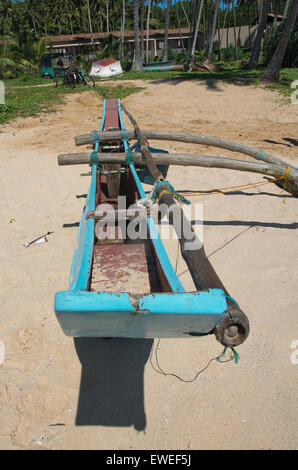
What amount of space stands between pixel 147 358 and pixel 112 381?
363mm

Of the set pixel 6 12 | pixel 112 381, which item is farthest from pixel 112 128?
pixel 6 12

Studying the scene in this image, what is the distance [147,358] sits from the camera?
262 cm

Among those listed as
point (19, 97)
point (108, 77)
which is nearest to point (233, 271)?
point (19, 97)

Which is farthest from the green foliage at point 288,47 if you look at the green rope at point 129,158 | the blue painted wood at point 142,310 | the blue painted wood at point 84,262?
the blue painted wood at point 142,310

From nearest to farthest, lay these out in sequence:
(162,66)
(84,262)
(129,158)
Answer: (84,262) → (129,158) → (162,66)

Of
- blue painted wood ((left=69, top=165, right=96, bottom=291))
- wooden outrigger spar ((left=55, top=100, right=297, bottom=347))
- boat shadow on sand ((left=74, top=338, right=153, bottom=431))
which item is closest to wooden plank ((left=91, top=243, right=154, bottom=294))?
wooden outrigger spar ((left=55, top=100, right=297, bottom=347))

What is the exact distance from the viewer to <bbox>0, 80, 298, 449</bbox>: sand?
2.15 metres

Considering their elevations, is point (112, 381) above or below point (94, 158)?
below

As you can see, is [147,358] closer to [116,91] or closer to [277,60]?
[116,91]

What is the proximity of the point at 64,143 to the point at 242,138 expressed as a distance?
5242 millimetres

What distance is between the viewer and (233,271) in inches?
143

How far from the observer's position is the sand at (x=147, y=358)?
84.7 inches

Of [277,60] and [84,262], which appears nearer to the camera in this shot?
[84,262]

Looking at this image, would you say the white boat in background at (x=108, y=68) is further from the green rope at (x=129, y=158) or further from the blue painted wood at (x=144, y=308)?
the blue painted wood at (x=144, y=308)
